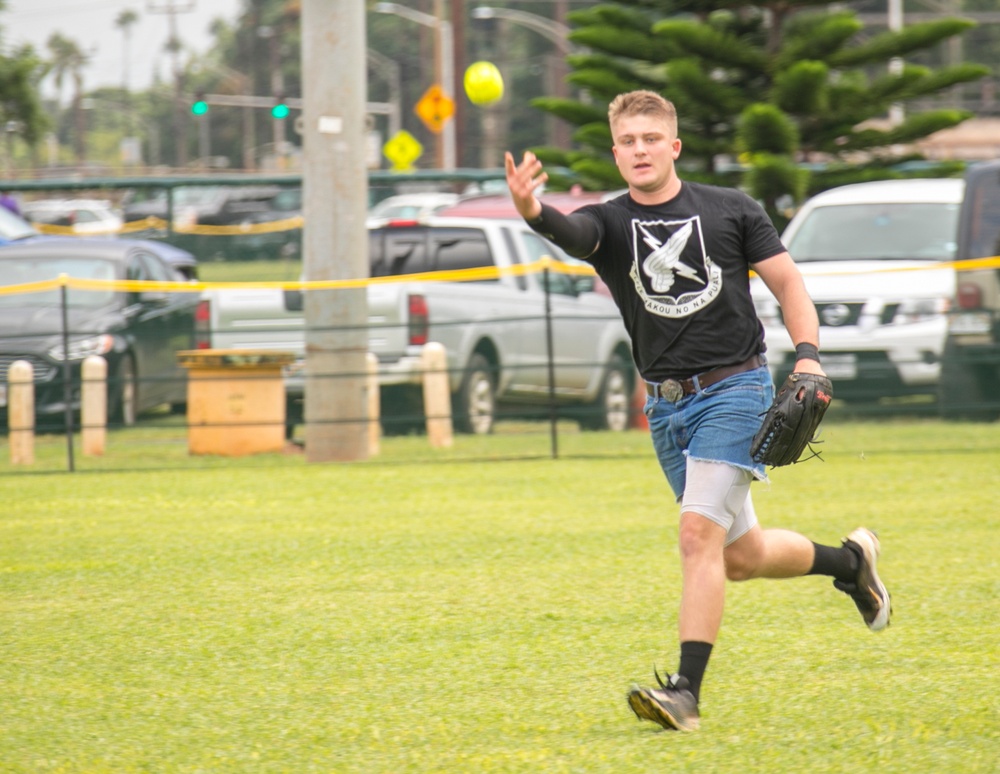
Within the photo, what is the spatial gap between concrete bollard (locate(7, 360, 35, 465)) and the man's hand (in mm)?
8627

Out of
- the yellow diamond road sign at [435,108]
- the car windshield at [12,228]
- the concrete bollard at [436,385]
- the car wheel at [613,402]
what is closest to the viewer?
the concrete bollard at [436,385]

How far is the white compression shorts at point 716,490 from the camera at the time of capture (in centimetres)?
477

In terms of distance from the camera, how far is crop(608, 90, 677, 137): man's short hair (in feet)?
15.8

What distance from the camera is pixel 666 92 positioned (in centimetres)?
1728

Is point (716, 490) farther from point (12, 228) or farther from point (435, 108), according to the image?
point (435, 108)

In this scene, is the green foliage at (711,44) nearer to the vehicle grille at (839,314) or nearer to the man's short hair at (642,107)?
the vehicle grille at (839,314)

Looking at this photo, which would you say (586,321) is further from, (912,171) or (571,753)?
(571,753)

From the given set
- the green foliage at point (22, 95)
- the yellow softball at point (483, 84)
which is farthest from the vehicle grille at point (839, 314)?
the green foliage at point (22, 95)

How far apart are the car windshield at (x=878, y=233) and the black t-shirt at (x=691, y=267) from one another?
30.8 feet

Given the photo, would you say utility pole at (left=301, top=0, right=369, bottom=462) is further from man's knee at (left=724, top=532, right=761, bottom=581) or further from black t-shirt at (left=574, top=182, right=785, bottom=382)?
black t-shirt at (left=574, top=182, right=785, bottom=382)

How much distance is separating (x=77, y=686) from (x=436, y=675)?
1.22 metres

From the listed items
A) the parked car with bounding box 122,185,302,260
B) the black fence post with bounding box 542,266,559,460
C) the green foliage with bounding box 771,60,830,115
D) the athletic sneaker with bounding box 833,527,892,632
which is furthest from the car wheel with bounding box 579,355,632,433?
the parked car with bounding box 122,185,302,260

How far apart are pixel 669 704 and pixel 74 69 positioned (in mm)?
113444

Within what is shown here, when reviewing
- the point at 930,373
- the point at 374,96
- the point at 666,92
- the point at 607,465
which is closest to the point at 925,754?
the point at 607,465
